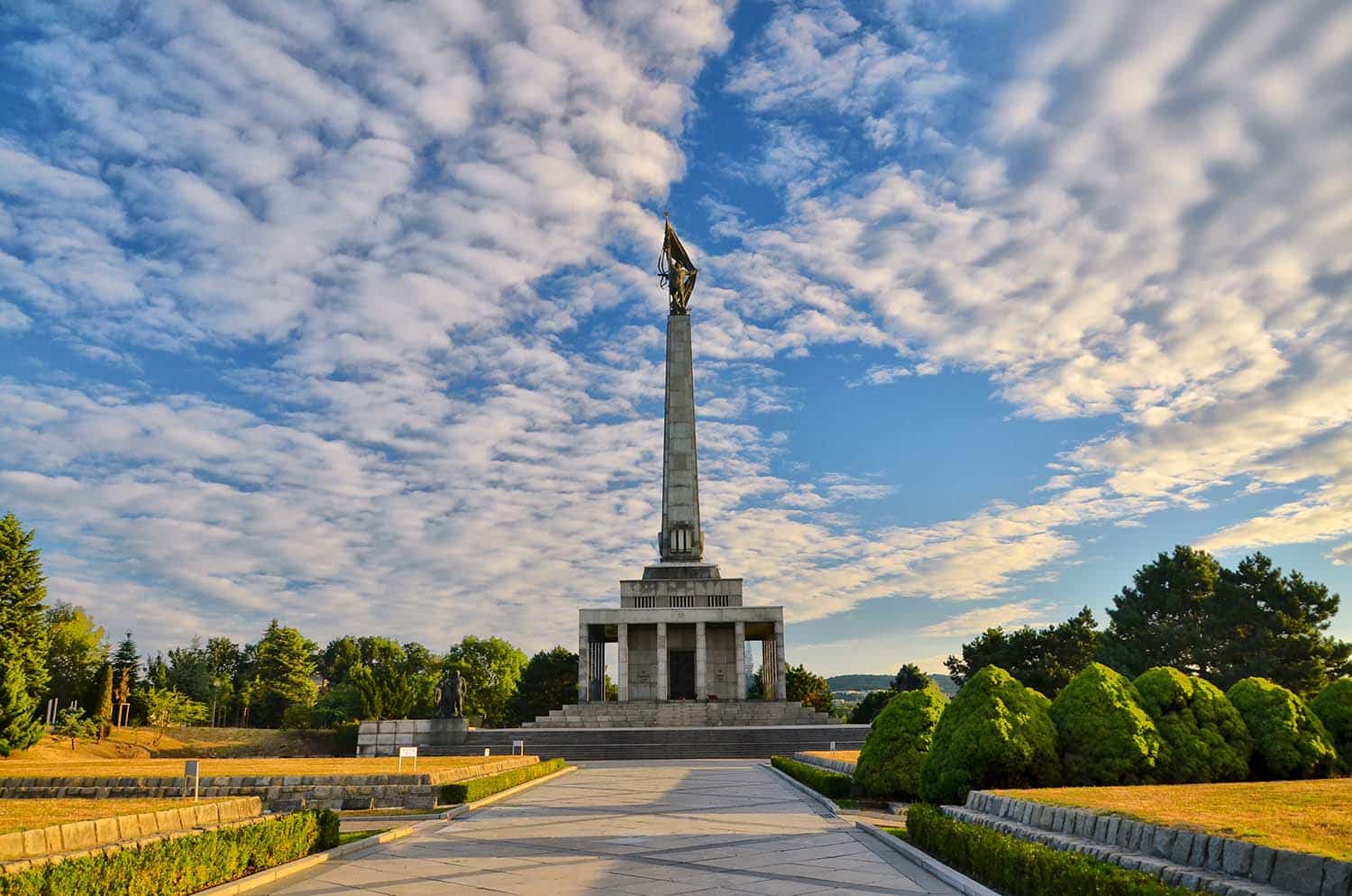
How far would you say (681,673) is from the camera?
2000 inches

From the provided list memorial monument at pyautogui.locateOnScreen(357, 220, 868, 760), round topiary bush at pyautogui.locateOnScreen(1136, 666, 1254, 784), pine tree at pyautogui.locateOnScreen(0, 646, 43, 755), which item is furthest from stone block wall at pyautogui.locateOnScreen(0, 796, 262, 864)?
pine tree at pyautogui.locateOnScreen(0, 646, 43, 755)

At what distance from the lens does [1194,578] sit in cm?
4362

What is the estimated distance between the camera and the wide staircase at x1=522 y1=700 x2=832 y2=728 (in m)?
41.2

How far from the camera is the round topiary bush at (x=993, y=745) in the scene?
42.7 ft

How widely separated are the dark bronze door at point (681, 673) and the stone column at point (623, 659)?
2.80m

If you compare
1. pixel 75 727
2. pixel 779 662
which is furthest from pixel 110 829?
pixel 779 662

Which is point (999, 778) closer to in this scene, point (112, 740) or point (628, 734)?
point (628, 734)

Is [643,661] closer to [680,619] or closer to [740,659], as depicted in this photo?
[680,619]

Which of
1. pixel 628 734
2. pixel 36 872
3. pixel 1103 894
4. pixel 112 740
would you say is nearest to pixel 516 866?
pixel 36 872

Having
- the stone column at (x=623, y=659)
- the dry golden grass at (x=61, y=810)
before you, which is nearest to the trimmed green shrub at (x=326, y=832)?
the dry golden grass at (x=61, y=810)

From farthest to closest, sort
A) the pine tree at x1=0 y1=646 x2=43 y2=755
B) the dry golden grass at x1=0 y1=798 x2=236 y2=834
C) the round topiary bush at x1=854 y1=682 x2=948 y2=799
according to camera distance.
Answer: the pine tree at x1=0 y1=646 x2=43 y2=755 < the round topiary bush at x1=854 y1=682 x2=948 y2=799 < the dry golden grass at x1=0 y1=798 x2=236 y2=834

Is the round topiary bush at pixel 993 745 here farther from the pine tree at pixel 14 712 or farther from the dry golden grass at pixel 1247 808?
the pine tree at pixel 14 712

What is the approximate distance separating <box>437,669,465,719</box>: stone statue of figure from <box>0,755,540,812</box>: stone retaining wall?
17.7 m

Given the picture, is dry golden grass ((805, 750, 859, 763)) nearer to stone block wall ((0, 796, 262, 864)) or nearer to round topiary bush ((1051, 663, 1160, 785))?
round topiary bush ((1051, 663, 1160, 785))
